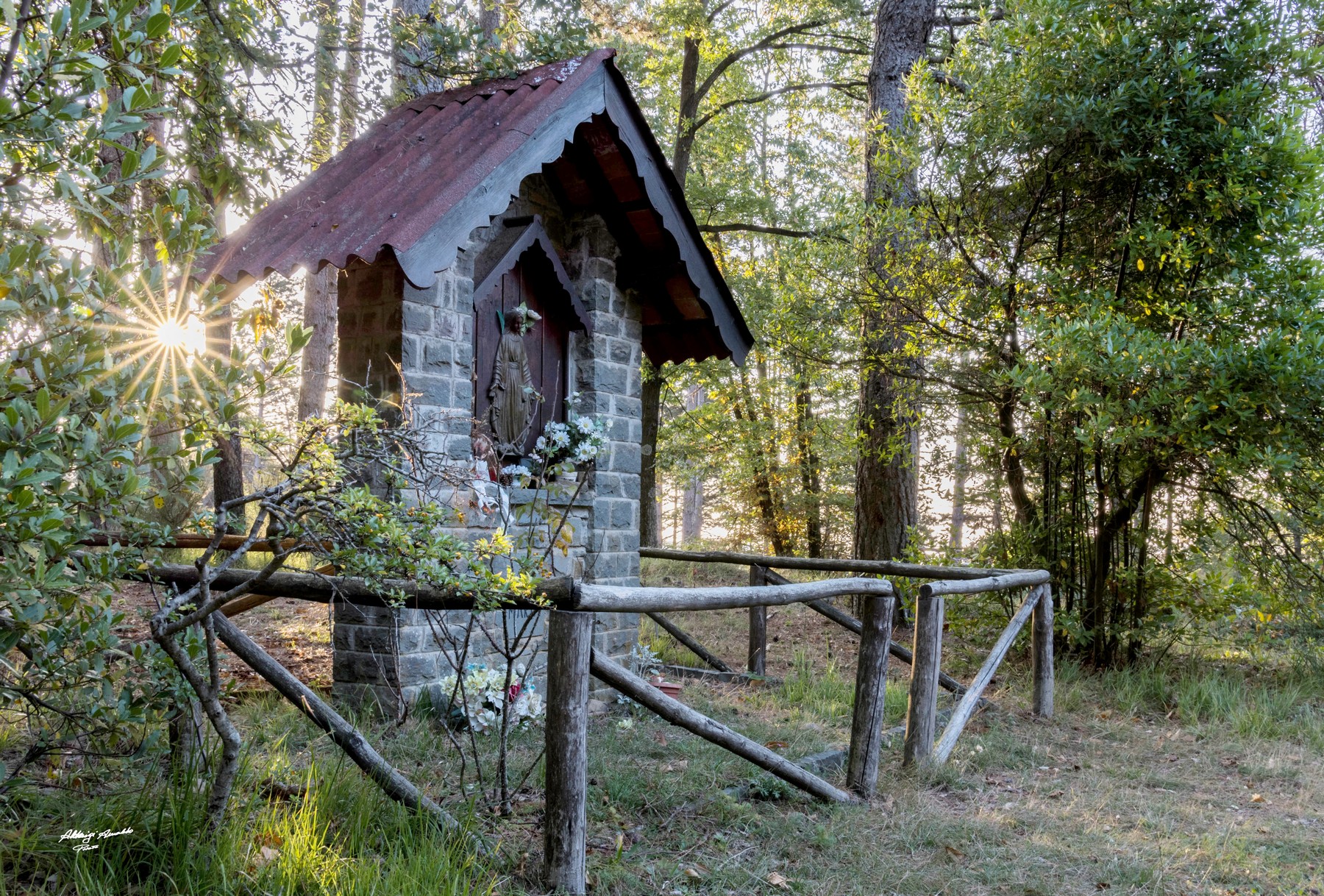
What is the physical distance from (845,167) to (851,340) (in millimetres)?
7911

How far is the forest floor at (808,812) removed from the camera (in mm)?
2939

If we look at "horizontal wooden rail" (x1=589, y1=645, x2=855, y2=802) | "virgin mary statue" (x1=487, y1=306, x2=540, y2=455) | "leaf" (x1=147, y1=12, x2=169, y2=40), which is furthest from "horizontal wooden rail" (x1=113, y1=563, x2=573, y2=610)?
"virgin mary statue" (x1=487, y1=306, x2=540, y2=455)

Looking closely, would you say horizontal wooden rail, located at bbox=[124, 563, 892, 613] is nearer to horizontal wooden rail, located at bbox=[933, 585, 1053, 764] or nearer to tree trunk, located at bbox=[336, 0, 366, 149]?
horizontal wooden rail, located at bbox=[933, 585, 1053, 764]

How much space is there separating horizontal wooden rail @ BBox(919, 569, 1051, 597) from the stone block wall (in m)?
2.42

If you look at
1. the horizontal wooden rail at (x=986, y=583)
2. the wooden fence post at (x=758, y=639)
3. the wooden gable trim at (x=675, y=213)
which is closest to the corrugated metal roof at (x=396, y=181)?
the wooden gable trim at (x=675, y=213)

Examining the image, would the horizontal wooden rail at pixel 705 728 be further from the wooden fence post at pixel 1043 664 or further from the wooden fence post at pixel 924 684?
the wooden fence post at pixel 1043 664

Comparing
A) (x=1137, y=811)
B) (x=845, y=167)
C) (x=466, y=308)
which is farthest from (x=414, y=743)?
(x=845, y=167)

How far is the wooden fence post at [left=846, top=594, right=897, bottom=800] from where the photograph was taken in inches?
190

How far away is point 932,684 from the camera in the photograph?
213 inches

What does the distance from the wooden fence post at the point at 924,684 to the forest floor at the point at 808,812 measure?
170 mm

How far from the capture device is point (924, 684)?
17.7 ft

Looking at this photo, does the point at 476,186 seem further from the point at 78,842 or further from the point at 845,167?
the point at 845,167

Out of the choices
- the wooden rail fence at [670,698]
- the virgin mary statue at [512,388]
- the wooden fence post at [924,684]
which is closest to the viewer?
the wooden rail fence at [670,698]
